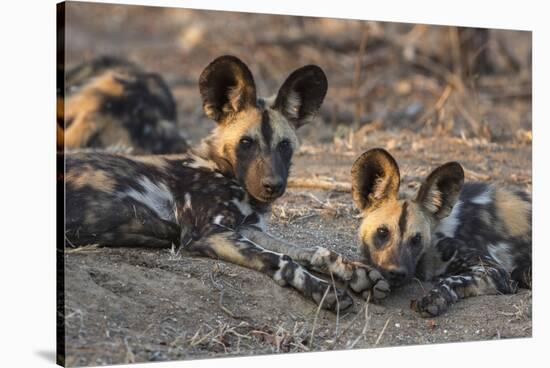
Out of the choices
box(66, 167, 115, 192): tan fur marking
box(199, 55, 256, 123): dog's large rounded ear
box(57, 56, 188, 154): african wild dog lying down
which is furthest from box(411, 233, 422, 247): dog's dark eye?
box(57, 56, 188, 154): african wild dog lying down

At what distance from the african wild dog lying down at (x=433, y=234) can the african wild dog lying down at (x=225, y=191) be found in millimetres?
186

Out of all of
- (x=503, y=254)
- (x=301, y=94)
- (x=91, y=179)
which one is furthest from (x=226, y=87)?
(x=503, y=254)

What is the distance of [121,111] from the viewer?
677 centimetres

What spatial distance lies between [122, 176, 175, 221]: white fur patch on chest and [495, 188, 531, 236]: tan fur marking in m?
1.72

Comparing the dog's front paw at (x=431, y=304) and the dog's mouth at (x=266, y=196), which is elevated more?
the dog's mouth at (x=266, y=196)

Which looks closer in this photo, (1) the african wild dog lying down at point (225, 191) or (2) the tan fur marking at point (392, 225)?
(1) the african wild dog lying down at point (225, 191)

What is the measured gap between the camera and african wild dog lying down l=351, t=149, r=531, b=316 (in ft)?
14.6

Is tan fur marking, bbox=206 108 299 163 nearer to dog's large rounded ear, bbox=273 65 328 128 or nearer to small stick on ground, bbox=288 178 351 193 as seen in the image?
dog's large rounded ear, bbox=273 65 328 128

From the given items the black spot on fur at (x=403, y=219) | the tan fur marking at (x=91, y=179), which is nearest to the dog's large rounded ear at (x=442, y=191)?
the black spot on fur at (x=403, y=219)

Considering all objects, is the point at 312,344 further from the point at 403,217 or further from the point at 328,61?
the point at 328,61

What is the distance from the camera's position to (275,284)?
4.26 meters

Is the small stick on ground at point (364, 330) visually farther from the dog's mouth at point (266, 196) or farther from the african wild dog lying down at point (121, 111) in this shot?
the african wild dog lying down at point (121, 111)

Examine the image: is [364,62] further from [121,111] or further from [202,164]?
[202,164]

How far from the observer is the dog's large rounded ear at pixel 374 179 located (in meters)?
4.59
